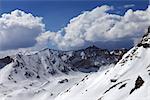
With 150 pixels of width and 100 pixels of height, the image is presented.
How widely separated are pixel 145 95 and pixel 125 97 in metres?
21.0

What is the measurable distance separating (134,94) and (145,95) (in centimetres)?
1360

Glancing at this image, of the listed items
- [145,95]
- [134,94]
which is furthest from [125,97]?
[145,95]

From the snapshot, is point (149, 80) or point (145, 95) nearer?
point (145, 95)

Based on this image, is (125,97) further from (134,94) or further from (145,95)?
(145,95)

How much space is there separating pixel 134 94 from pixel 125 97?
7.68 meters

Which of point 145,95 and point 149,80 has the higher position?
point 149,80

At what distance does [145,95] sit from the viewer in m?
178

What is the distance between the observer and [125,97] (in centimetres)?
19725

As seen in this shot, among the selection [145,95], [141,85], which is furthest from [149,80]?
[145,95]

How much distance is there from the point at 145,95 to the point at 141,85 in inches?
647

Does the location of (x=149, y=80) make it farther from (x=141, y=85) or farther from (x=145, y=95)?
(x=145, y=95)

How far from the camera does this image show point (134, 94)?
190750 mm

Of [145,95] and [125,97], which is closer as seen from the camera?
[145,95]

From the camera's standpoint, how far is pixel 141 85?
193625 millimetres
